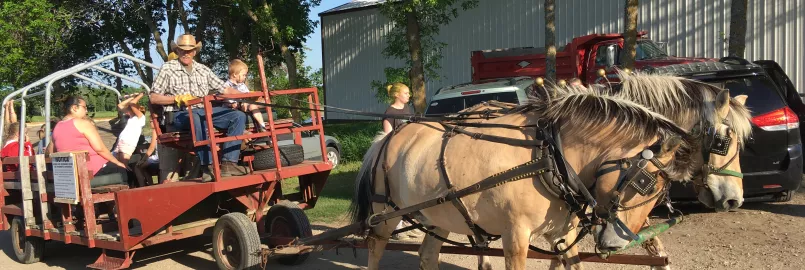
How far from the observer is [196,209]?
273 inches

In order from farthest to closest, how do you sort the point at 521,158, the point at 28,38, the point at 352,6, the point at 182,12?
the point at 352,6 < the point at 182,12 < the point at 28,38 < the point at 521,158

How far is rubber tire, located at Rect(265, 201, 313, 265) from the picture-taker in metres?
6.40

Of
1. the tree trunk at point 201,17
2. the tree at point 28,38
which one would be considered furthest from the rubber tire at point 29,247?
the tree trunk at point 201,17

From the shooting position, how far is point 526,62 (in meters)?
13.8

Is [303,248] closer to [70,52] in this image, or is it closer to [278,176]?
[278,176]

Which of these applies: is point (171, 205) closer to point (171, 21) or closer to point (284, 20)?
point (284, 20)

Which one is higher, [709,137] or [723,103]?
[723,103]

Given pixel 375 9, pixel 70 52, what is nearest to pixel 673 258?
pixel 375 9

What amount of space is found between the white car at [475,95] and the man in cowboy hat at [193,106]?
384cm

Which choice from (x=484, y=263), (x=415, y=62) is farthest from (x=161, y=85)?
(x=415, y=62)

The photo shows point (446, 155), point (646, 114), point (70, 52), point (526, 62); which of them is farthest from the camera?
point (70, 52)

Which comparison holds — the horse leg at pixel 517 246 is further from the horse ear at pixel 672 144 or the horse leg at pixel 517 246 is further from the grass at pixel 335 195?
the grass at pixel 335 195

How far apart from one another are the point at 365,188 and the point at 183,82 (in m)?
2.49

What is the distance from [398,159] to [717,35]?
45.8 ft
